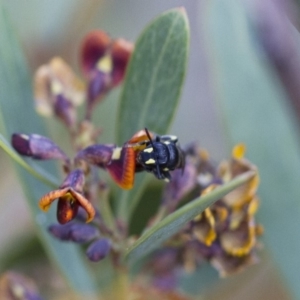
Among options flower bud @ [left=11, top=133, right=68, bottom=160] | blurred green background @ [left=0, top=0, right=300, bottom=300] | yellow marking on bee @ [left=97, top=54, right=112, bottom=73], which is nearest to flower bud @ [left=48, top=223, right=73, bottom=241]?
flower bud @ [left=11, top=133, right=68, bottom=160]

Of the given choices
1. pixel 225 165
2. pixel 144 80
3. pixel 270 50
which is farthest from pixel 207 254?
pixel 270 50

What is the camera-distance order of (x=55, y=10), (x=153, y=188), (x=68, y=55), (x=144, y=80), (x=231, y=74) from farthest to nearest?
(x=68, y=55)
(x=55, y=10)
(x=153, y=188)
(x=231, y=74)
(x=144, y=80)

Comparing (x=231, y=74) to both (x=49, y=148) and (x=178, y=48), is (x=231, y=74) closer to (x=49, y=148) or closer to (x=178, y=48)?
(x=178, y=48)

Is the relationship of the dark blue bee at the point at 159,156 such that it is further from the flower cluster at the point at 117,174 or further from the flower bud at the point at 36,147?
the flower bud at the point at 36,147

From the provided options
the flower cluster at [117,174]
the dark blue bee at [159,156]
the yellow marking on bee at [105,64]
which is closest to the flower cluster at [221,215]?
the flower cluster at [117,174]

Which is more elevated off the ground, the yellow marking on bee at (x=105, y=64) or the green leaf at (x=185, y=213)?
the yellow marking on bee at (x=105, y=64)
